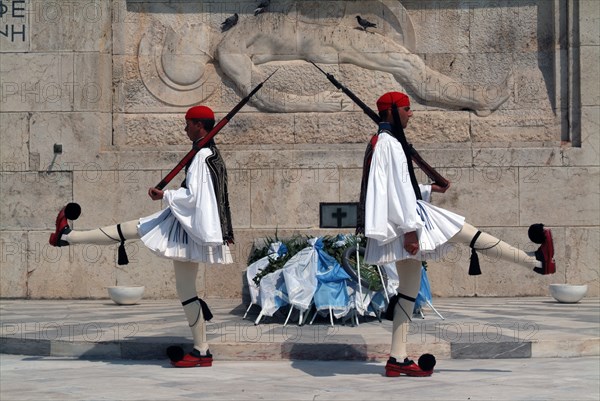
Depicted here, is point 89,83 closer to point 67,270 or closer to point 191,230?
point 67,270

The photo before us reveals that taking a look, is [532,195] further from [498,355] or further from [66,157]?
[66,157]

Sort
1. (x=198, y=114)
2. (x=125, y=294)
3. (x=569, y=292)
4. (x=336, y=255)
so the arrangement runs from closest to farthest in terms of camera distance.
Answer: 1. (x=198, y=114)
2. (x=336, y=255)
3. (x=569, y=292)
4. (x=125, y=294)

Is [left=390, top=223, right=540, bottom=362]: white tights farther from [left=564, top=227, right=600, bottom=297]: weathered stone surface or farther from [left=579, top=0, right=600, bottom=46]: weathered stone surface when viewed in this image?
[left=579, top=0, right=600, bottom=46]: weathered stone surface

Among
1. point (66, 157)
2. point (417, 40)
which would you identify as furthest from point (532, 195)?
point (66, 157)

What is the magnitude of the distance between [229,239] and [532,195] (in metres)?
5.88

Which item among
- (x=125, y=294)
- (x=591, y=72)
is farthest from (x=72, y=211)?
(x=591, y=72)

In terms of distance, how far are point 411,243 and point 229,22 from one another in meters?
6.86

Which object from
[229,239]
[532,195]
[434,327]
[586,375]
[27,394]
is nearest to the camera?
[27,394]

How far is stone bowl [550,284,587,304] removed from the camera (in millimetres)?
12039

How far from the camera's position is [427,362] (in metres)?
7.45

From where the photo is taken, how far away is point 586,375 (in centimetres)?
747

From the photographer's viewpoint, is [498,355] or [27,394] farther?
[498,355]

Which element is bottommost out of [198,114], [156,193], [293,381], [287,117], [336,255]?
[293,381]

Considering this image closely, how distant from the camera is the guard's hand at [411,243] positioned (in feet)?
23.8
